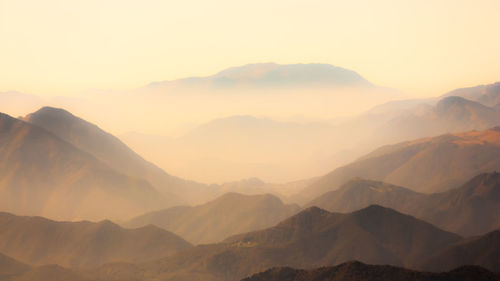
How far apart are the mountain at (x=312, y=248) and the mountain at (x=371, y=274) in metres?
58.0

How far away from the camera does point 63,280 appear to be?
158625mm

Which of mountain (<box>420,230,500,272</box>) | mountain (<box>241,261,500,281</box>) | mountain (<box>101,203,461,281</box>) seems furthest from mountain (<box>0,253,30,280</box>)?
mountain (<box>420,230,500,272</box>)

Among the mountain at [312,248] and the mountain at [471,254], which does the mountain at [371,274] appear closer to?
the mountain at [471,254]

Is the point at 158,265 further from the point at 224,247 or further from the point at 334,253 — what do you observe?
the point at 334,253

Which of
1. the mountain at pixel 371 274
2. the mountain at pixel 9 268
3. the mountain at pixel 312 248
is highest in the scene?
the mountain at pixel 371 274

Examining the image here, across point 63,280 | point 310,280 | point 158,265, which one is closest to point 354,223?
point 158,265

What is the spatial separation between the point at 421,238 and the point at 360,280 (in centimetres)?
8930

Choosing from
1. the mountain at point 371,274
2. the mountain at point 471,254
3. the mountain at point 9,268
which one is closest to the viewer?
the mountain at point 371,274

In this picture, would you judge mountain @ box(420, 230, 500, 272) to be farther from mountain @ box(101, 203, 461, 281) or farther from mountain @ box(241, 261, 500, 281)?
mountain @ box(241, 261, 500, 281)

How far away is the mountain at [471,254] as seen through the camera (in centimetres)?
14500

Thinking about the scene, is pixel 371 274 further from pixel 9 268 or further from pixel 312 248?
pixel 9 268

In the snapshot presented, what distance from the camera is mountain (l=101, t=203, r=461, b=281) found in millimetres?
172875

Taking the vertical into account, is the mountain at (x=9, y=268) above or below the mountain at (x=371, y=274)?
below

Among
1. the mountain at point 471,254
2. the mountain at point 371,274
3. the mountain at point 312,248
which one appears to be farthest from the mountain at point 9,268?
the mountain at point 471,254
